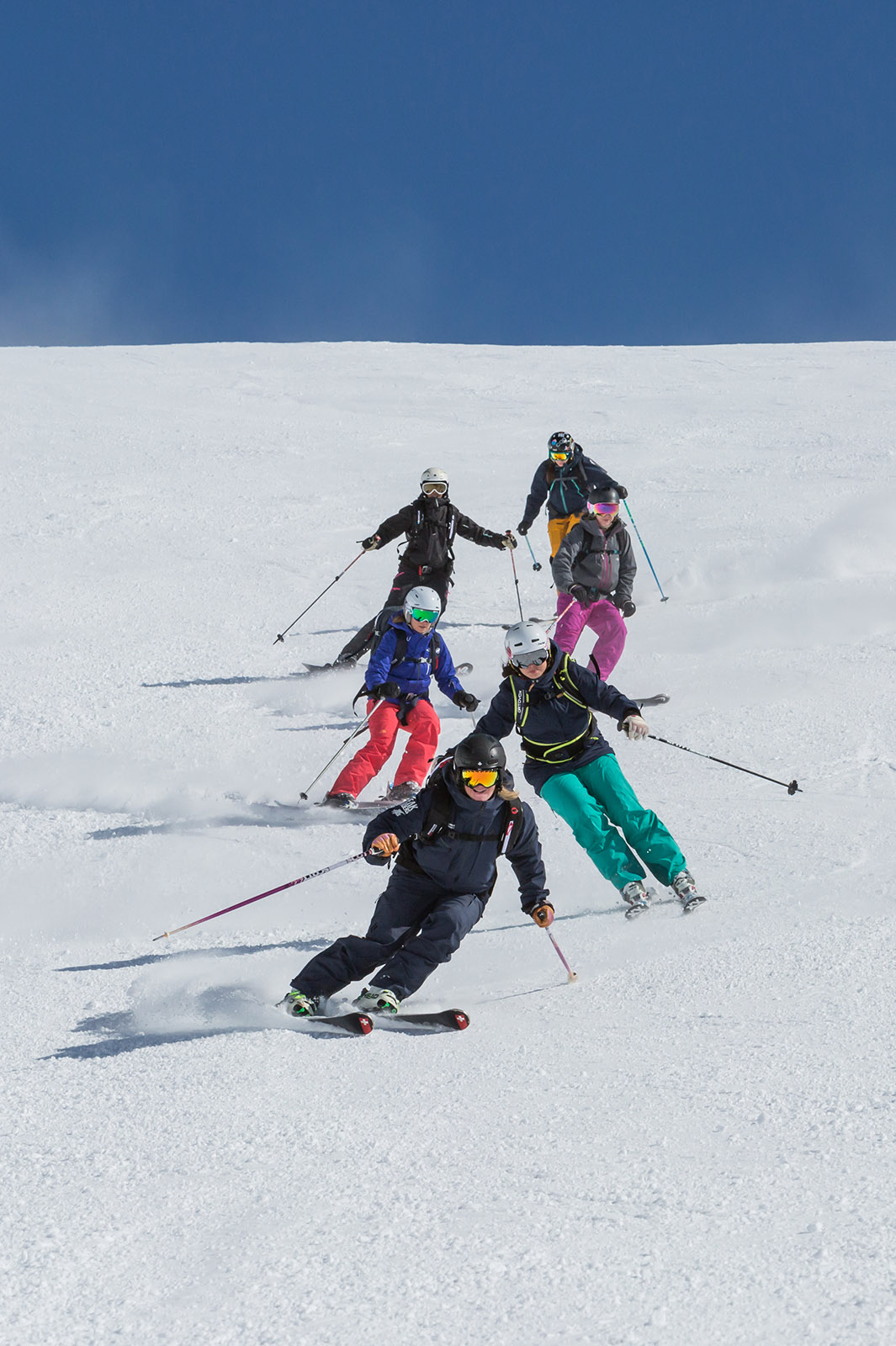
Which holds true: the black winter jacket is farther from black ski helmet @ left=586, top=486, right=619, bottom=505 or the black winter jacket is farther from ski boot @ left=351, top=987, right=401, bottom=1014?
ski boot @ left=351, top=987, right=401, bottom=1014

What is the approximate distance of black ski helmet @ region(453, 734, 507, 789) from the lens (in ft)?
17.0

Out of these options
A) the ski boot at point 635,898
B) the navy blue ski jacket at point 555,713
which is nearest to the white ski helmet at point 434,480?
the navy blue ski jacket at point 555,713

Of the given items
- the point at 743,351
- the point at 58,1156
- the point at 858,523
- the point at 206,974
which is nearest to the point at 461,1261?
the point at 58,1156

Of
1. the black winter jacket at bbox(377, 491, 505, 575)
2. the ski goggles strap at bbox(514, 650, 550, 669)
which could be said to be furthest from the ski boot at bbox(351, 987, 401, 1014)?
the black winter jacket at bbox(377, 491, 505, 575)

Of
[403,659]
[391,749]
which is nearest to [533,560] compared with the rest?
[403,659]

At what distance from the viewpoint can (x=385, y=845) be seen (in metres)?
5.17

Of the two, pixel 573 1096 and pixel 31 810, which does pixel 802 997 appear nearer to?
pixel 573 1096

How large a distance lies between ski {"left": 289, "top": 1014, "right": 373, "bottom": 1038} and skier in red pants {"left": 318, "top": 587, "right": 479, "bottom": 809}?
9.85 feet

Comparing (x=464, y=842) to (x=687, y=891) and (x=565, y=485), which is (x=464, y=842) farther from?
(x=565, y=485)

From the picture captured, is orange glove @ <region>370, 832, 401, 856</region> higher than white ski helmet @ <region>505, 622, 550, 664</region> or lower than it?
lower

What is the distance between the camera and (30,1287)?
9.39 feet

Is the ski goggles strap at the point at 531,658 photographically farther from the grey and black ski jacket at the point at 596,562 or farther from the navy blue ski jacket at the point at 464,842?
the grey and black ski jacket at the point at 596,562

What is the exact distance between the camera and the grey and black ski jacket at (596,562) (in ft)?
32.1

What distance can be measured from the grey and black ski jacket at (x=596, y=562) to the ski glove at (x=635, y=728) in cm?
353
